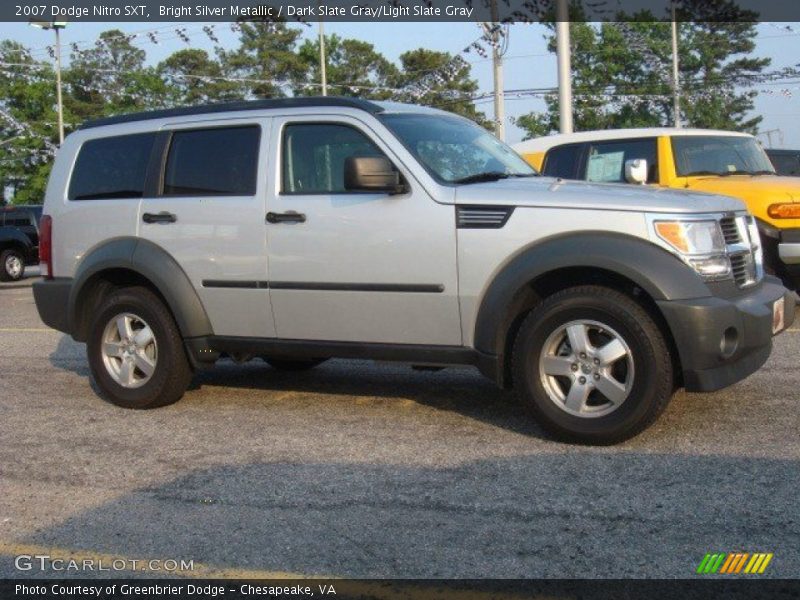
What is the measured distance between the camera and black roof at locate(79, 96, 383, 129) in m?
6.36

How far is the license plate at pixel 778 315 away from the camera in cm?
572

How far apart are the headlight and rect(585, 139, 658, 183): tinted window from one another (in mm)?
4904

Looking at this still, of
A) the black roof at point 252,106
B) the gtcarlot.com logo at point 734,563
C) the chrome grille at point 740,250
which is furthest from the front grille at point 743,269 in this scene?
the black roof at point 252,106

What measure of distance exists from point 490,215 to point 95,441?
2.68 meters

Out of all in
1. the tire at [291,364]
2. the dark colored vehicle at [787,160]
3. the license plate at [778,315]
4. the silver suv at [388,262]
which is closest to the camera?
the silver suv at [388,262]

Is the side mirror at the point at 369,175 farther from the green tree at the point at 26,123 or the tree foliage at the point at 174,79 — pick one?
the green tree at the point at 26,123

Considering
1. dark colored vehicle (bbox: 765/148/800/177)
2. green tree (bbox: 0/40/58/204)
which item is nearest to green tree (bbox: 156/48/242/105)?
green tree (bbox: 0/40/58/204)

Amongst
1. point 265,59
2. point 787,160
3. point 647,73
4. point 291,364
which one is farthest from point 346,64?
point 291,364

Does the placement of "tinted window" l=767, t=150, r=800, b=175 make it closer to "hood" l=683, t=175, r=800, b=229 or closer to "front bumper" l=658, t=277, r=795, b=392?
"hood" l=683, t=175, r=800, b=229

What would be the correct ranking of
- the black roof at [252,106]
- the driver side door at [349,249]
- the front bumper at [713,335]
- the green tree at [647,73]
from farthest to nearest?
the green tree at [647,73], the black roof at [252,106], the driver side door at [349,249], the front bumper at [713,335]

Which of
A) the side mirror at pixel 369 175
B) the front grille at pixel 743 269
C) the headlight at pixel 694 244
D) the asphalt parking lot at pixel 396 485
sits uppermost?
the side mirror at pixel 369 175

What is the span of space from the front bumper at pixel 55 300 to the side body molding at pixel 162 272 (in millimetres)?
361

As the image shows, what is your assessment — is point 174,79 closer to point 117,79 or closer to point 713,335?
point 117,79

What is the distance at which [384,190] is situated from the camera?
594 cm
